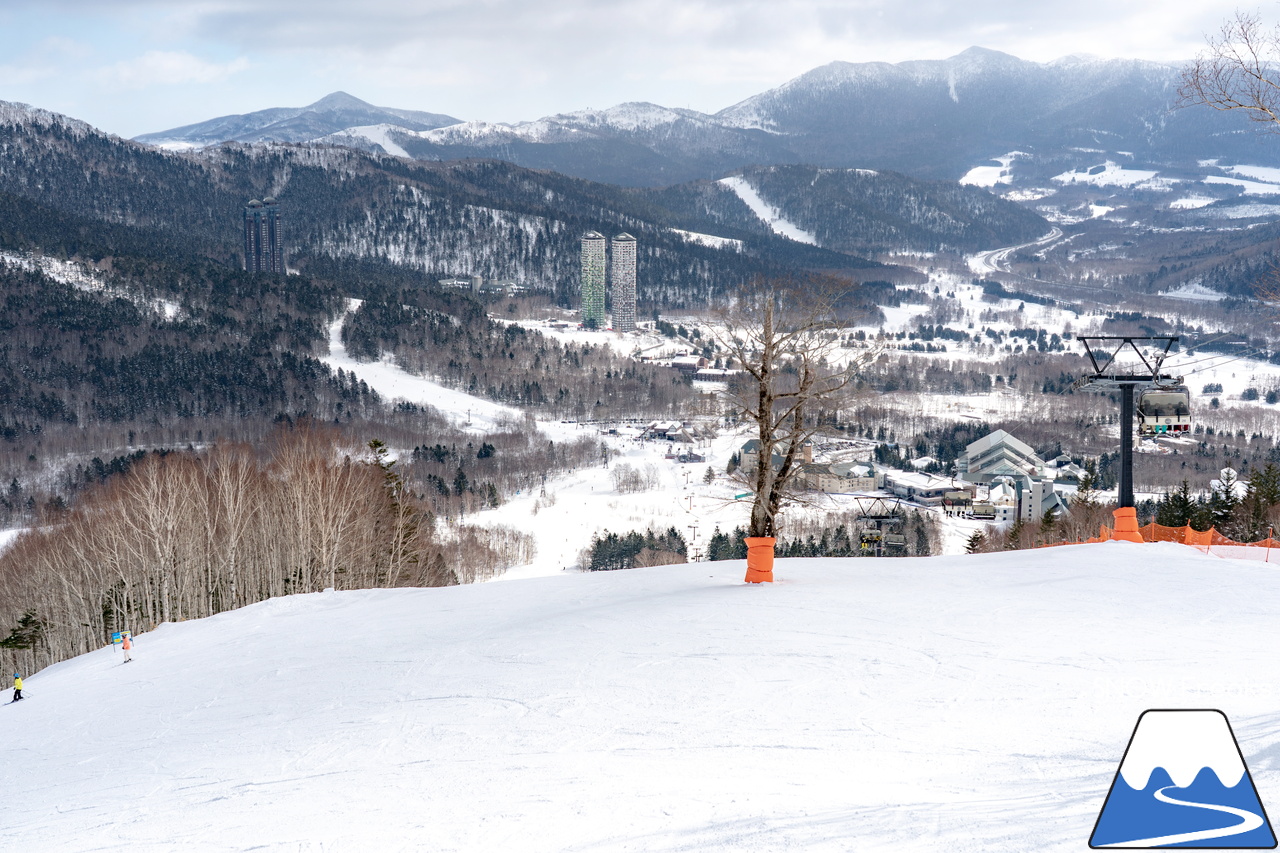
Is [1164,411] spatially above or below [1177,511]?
above

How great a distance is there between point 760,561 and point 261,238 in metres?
206

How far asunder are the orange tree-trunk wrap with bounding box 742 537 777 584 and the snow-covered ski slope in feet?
2.15

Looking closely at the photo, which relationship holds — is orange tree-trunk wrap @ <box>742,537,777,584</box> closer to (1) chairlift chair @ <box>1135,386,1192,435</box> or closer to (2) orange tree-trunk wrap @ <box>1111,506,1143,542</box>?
(2) orange tree-trunk wrap @ <box>1111,506,1143,542</box>

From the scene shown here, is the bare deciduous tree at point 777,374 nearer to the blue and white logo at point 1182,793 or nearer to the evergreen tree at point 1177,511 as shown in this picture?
the blue and white logo at point 1182,793

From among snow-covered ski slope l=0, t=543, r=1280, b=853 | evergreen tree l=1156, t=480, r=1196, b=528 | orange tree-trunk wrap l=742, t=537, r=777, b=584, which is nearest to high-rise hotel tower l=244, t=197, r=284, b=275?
evergreen tree l=1156, t=480, r=1196, b=528

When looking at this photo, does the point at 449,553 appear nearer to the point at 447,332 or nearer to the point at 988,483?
the point at 988,483

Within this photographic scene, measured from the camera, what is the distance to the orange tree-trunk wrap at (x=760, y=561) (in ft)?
59.3

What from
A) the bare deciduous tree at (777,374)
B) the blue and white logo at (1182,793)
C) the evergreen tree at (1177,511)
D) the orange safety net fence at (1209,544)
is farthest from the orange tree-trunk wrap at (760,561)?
the evergreen tree at (1177,511)

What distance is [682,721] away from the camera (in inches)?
390

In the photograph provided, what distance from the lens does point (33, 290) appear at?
140 m

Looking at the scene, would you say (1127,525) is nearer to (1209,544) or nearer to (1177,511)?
(1209,544)

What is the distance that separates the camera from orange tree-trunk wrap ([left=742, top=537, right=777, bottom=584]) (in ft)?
59.3

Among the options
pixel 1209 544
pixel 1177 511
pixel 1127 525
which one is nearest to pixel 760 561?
pixel 1127 525

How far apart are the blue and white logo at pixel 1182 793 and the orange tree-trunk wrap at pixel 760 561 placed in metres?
13.4
